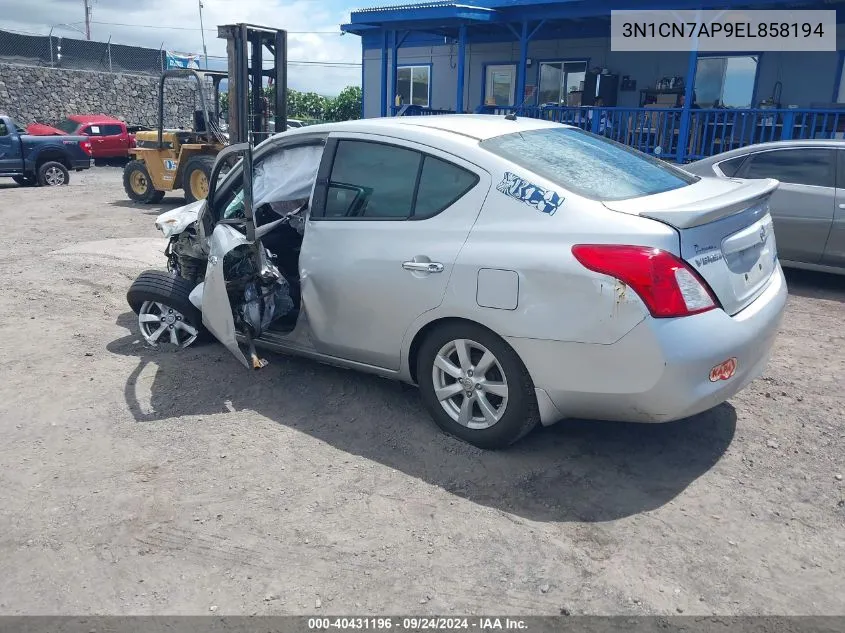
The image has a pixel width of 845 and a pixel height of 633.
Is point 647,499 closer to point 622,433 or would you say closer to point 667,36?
point 622,433

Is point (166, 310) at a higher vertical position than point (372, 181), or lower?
lower

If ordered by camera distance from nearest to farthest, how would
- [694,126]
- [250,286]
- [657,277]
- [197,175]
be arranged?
[657,277], [250,286], [694,126], [197,175]

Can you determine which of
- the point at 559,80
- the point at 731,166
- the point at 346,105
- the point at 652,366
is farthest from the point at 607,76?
the point at 346,105

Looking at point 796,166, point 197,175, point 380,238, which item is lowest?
point 197,175

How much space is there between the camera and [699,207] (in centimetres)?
322

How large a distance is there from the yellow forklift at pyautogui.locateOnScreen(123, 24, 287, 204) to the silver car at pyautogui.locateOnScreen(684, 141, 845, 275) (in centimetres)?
560

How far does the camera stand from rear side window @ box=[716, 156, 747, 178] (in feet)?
24.0

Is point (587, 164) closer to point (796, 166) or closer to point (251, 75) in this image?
point (796, 166)

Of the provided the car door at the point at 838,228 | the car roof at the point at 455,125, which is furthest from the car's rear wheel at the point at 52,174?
the car door at the point at 838,228

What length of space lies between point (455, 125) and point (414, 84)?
44.2 ft

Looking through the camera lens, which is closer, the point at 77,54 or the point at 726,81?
the point at 726,81

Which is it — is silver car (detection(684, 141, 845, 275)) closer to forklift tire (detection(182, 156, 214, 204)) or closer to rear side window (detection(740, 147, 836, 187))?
rear side window (detection(740, 147, 836, 187))

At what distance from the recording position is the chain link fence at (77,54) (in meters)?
26.8

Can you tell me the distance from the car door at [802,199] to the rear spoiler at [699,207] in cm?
359
